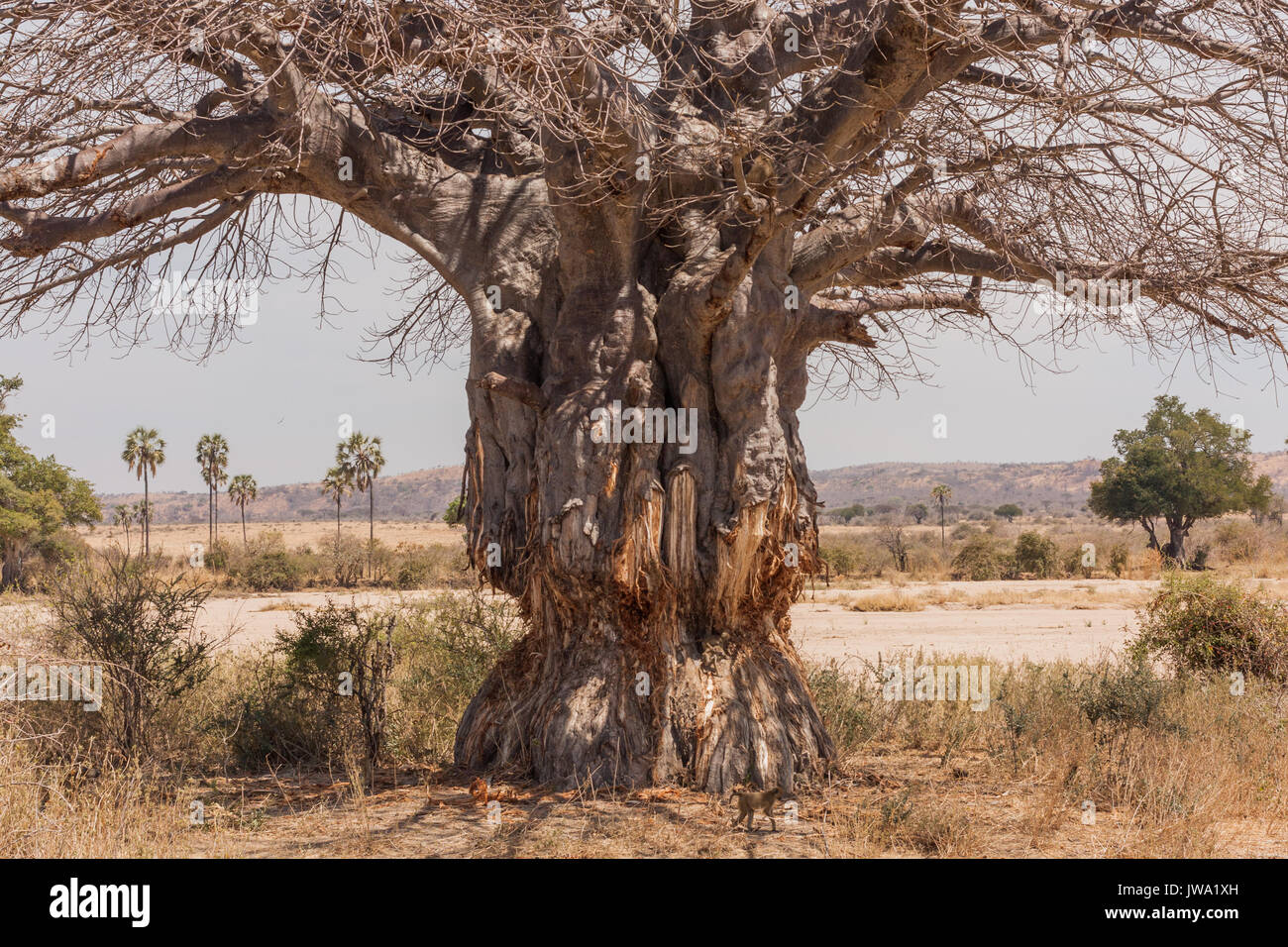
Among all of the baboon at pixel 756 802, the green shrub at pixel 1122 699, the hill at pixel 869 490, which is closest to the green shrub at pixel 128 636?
the baboon at pixel 756 802

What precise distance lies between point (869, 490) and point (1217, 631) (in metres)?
117

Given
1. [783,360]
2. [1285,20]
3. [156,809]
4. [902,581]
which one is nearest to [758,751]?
[783,360]

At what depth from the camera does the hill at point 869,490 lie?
11200 cm

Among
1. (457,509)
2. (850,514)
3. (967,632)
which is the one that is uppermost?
(457,509)

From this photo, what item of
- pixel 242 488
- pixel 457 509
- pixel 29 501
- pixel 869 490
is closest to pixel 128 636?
pixel 457 509

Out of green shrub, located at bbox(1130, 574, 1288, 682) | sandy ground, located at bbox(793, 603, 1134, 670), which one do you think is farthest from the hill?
green shrub, located at bbox(1130, 574, 1288, 682)

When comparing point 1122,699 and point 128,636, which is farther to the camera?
point 1122,699

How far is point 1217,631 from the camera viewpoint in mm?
10781

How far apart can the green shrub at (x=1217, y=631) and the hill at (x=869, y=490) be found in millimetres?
93996

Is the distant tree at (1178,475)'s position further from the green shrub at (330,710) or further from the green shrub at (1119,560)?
the green shrub at (330,710)

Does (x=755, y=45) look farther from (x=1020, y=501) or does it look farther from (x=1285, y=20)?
(x=1020, y=501)

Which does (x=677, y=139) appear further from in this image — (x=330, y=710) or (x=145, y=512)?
(x=145, y=512)

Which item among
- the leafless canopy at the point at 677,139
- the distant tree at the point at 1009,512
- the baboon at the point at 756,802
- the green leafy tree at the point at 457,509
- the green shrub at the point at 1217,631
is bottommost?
the baboon at the point at 756,802

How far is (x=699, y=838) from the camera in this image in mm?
5730
